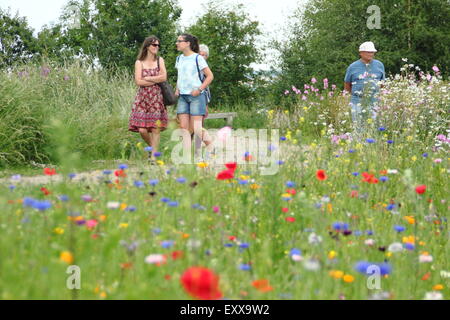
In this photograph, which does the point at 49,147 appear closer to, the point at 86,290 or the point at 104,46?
the point at 86,290

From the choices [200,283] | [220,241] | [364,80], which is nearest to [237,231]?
[220,241]

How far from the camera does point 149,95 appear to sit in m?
7.31

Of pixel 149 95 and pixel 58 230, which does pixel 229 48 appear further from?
pixel 58 230

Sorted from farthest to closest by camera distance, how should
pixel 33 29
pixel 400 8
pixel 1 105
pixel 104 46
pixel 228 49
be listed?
pixel 33 29, pixel 104 46, pixel 228 49, pixel 400 8, pixel 1 105

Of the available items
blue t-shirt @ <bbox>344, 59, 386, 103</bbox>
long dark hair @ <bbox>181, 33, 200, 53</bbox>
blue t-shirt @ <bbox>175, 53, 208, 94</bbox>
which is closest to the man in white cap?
blue t-shirt @ <bbox>344, 59, 386, 103</bbox>

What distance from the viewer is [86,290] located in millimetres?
2432

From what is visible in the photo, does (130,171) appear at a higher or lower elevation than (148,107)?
lower

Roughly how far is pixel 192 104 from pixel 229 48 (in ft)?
39.8

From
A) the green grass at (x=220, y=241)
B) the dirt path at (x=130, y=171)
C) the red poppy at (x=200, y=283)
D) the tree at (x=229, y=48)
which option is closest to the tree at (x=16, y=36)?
the tree at (x=229, y=48)

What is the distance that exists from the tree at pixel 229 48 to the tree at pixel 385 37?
1.47 meters

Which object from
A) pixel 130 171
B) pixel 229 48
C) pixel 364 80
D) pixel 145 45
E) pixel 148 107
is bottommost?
pixel 130 171

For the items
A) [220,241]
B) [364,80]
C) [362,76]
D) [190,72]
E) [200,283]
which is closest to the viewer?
[200,283]

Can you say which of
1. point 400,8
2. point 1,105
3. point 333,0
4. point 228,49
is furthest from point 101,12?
point 1,105
